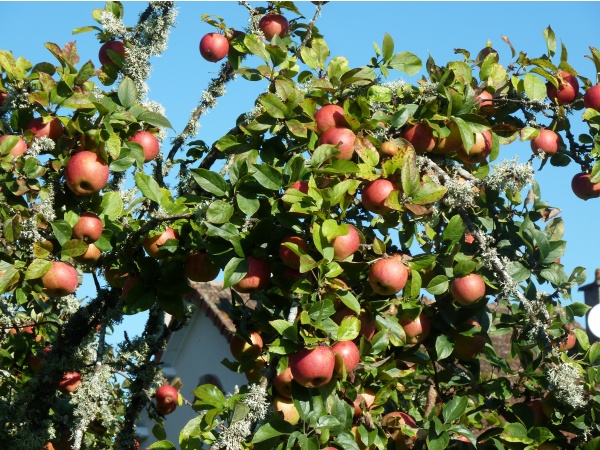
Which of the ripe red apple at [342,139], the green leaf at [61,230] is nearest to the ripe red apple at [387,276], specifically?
the ripe red apple at [342,139]

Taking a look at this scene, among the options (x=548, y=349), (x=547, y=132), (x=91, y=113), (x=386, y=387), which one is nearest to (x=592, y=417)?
(x=548, y=349)

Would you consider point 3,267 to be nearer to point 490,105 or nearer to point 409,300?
point 409,300

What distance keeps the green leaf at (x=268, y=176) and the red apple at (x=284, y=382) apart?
70 cm

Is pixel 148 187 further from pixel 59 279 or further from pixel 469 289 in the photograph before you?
pixel 469 289

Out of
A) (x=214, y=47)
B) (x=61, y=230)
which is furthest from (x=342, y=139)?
(x=214, y=47)

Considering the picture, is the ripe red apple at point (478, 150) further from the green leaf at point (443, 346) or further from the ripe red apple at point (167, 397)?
the ripe red apple at point (167, 397)

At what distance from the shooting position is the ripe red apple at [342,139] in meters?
3.37

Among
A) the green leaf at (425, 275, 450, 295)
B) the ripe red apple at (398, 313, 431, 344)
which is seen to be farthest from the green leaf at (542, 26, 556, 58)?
the ripe red apple at (398, 313, 431, 344)

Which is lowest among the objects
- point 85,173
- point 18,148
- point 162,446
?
point 162,446

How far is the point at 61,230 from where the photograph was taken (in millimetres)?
3344

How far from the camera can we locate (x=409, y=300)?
350cm

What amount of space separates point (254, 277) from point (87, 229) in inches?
27.7

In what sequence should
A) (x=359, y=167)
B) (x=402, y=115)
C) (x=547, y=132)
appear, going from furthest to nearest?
1. (x=547, y=132)
2. (x=402, y=115)
3. (x=359, y=167)

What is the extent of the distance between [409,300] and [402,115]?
0.77 m
